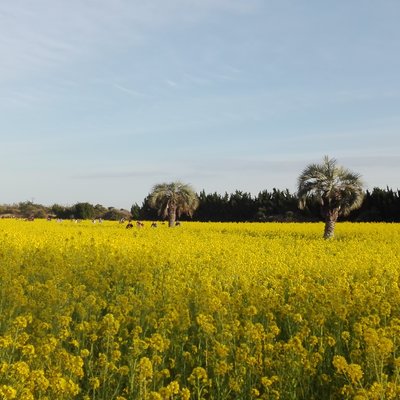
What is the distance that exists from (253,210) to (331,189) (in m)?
39.9

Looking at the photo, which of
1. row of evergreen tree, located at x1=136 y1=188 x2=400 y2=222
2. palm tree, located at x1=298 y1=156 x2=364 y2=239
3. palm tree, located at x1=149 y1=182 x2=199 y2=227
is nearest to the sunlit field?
palm tree, located at x1=298 y1=156 x2=364 y2=239

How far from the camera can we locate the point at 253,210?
71.0m

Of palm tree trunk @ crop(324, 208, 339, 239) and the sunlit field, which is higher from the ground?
palm tree trunk @ crop(324, 208, 339, 239)

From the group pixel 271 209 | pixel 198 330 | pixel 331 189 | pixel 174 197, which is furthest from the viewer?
pixel 271 209

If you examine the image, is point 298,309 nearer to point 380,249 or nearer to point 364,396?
point 364,396

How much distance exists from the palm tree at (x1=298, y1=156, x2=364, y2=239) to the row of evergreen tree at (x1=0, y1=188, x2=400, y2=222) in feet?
82.3

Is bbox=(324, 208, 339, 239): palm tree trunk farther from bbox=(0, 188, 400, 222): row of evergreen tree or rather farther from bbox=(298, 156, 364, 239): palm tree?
bbox=(0, 188, 400, 222): row of evergreen tree

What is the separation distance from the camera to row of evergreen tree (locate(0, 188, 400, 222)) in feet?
191

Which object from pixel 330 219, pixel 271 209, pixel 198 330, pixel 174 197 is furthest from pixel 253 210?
pixel 198 330

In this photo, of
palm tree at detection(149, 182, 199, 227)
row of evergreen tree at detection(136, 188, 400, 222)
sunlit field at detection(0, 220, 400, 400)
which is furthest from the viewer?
row of evergreen tree at detection(136, 188, 400, 222)

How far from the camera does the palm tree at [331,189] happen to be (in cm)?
3117

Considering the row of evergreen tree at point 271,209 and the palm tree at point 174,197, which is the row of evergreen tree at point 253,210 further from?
the palm tree at point 174,197

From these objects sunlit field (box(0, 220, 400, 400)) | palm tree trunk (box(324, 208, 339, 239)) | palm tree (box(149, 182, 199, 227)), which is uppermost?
palm tree (box(149, 182, 199, 227))

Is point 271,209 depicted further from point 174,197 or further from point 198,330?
point 198,330
